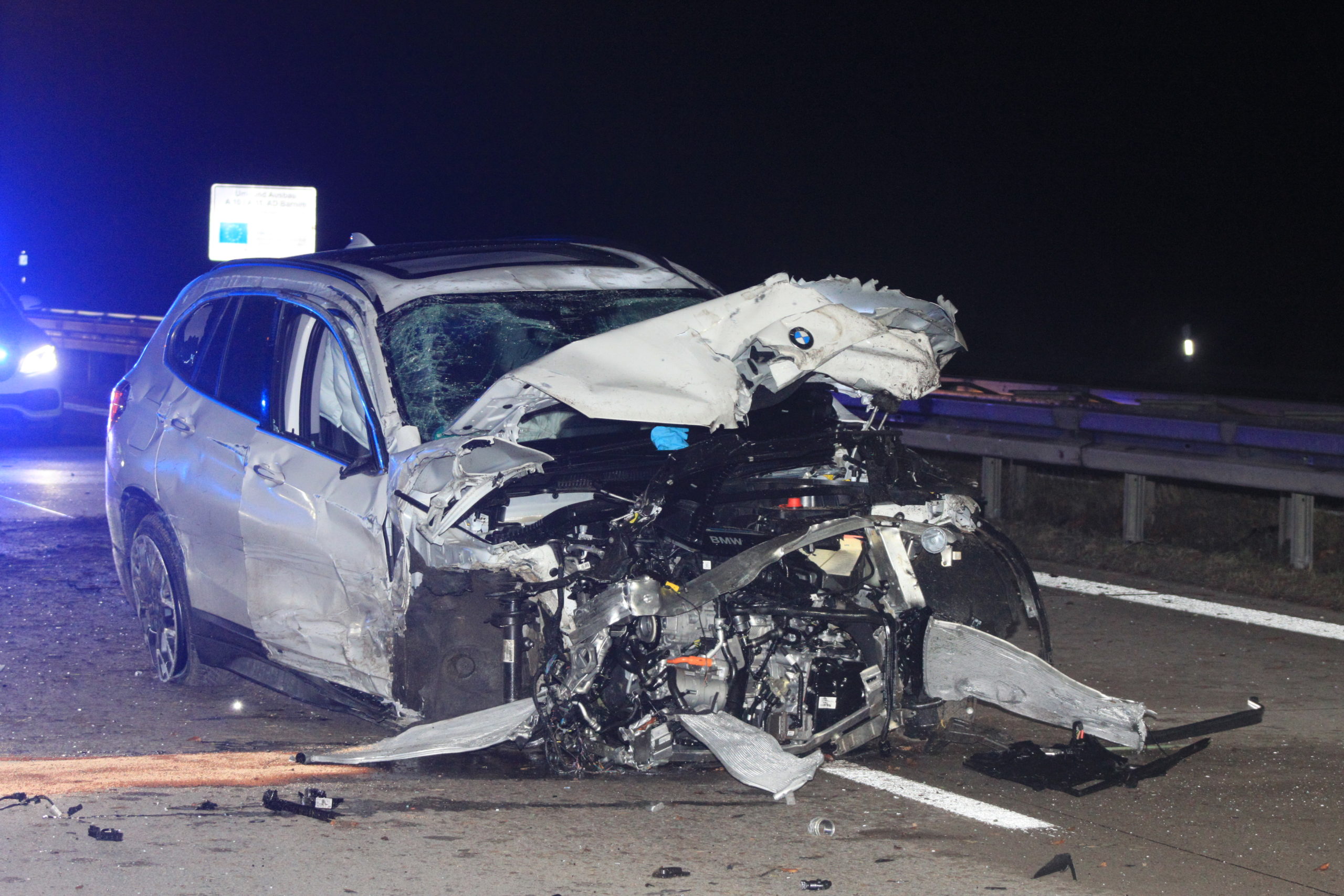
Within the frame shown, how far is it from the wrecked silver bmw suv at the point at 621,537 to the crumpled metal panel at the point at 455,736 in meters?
0.01

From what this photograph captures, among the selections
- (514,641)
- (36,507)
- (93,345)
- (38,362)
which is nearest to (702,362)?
(514,641)

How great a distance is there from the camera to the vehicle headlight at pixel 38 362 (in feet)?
54.1

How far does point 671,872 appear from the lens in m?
4.29

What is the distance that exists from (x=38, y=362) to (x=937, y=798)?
566 inches

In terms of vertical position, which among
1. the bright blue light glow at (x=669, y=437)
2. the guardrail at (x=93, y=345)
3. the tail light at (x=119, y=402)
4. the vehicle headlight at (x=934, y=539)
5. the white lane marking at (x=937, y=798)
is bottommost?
the white lane marking at (x=937, y=798)

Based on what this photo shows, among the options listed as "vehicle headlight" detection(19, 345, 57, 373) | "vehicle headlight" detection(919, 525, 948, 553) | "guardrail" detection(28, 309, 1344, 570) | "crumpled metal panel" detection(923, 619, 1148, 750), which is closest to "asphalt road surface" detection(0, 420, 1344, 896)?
"crumpled metal panel" detection(923, 619, 1148, 750)

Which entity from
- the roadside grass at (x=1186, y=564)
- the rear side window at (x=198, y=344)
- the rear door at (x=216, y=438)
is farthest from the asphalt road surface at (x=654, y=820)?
the roadside grass at (x=1186, y=564)

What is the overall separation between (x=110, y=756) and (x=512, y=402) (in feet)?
6.95

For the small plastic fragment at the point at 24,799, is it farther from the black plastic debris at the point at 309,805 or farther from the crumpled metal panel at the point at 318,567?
the crumpled metal panel at the point at 318,567

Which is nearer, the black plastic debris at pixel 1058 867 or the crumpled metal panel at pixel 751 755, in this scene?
the black plastic debris at pixel 1058 867

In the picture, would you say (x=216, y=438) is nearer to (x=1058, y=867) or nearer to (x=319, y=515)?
(x=319, y=515)

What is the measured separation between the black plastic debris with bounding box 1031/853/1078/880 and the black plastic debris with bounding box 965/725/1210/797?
0.67 meters

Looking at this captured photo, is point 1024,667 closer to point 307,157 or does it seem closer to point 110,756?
point 110,756

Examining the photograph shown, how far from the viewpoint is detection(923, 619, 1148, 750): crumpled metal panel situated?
5.13m
